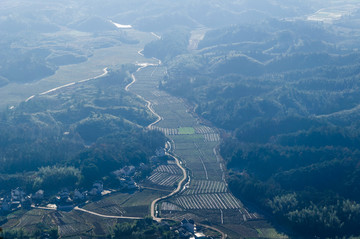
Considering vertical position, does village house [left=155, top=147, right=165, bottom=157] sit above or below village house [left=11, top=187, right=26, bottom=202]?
above

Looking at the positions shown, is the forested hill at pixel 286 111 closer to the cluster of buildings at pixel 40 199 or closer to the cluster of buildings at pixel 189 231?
the cluster of buildings at pixel 189 231

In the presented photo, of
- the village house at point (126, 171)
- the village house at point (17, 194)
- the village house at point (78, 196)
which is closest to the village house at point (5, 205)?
the village house at point (17, 194)

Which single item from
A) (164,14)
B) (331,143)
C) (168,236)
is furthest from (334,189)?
(164,14)

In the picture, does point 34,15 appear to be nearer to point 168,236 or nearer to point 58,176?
point 58,176

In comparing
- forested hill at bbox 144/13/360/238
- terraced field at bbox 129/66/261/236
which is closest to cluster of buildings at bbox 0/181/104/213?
terraced field at bbox 129/66/261/236

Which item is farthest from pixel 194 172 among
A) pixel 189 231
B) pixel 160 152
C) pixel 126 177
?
pixel 189 231

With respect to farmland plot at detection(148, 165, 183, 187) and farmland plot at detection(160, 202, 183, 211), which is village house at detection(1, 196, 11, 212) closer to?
farmland plot at detection(160, 202, 183, 211)
